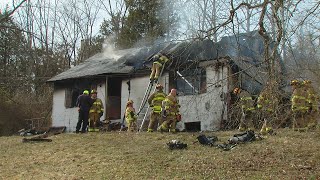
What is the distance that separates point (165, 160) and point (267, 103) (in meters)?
3.25

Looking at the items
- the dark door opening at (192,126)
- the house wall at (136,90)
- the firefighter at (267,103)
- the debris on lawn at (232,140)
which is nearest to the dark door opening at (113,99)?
the house wall at (136,90)

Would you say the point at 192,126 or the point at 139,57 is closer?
the point at 192,126

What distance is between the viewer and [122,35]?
36938 mm

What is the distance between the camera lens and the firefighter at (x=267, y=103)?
26.1ft

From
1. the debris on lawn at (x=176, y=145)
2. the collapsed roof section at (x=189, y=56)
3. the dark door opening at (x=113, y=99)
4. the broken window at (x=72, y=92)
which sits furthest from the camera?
the broken window at (x=72, y=92)

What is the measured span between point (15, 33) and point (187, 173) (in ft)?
33.8

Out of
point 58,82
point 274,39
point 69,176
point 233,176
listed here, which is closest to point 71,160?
point 69,176

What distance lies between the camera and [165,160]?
1043 cm

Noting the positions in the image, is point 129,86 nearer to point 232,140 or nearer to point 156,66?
point 156,66

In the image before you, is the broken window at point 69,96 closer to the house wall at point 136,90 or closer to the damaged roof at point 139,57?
the damaged roof at point 139,57

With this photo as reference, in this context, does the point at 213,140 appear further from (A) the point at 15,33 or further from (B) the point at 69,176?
(A) the point at 15,33

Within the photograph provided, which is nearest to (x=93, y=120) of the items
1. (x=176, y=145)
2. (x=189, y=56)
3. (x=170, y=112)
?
(x=170, y=112)

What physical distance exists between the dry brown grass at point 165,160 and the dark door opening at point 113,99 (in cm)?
965

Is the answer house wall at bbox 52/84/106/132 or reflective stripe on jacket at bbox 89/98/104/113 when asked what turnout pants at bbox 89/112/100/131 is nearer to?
reflective stripe on jacket at bbox 89/98/104/113
